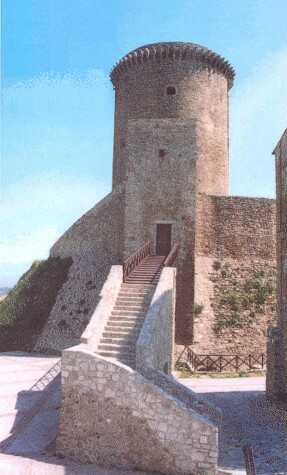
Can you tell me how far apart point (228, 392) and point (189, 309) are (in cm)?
543

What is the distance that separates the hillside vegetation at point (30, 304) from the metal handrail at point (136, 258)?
677 cm

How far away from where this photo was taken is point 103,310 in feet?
42.5

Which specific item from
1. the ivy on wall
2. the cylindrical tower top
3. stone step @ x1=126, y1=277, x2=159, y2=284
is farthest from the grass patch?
the cylindrical tower top

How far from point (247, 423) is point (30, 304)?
16036 millimetres

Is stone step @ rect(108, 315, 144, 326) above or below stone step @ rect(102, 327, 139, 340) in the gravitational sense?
above

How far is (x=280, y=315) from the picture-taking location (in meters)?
14.0

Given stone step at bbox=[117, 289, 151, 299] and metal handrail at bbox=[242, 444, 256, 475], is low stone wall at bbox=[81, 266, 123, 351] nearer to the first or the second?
stone step at bbox=[117, 289, 151, 299]

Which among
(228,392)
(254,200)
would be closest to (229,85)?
(254,200)

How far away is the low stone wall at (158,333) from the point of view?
35.3 feet

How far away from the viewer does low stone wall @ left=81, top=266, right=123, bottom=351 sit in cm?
1165

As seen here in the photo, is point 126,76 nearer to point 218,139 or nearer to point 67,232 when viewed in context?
point 218,139

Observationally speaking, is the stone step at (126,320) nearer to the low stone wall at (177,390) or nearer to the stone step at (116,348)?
the stone step at (116,348)

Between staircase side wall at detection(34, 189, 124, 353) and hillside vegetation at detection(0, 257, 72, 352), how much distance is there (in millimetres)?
551

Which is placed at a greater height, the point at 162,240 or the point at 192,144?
the point at 192,144
